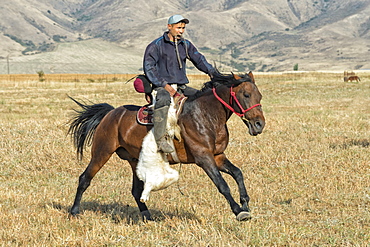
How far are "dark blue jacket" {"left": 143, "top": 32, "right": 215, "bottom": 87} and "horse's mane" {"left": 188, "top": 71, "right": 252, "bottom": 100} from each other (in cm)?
17

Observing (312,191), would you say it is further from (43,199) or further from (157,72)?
(43,199)

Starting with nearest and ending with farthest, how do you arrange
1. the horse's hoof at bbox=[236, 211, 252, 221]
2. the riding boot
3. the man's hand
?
the horse's hoof at bbox=[236, 211, 252, 221] → the riding boot → the man's hand

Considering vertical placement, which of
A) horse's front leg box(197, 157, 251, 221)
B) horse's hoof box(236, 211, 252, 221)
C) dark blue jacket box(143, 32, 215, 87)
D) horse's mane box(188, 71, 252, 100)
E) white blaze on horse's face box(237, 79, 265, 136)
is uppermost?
dark blue jacket box(143, 32, 215, 87)

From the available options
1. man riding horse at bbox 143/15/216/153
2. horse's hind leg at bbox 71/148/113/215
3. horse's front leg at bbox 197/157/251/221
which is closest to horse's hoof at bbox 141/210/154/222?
horse's hind leg at bbox 71/148/113/215

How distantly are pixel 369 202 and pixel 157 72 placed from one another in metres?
4.12

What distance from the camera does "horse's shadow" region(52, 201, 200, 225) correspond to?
7613 mm

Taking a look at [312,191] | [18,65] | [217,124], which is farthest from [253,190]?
[18,65]

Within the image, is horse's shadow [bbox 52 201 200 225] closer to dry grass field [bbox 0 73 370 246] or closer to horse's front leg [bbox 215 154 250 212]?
dry grass field [bbox 0 73 370 246]

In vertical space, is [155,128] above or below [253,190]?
above

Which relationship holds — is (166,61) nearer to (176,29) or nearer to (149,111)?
(176,29)

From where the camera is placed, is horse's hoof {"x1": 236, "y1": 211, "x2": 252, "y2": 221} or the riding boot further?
the riding boot

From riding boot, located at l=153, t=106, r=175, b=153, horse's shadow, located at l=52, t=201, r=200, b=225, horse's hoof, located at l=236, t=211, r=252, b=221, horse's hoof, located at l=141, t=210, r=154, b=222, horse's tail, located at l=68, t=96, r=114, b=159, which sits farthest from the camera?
horse's tail, located at l=68, t=96, r=114, b=159

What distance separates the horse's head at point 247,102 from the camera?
6.47 meters

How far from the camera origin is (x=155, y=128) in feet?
22.8
